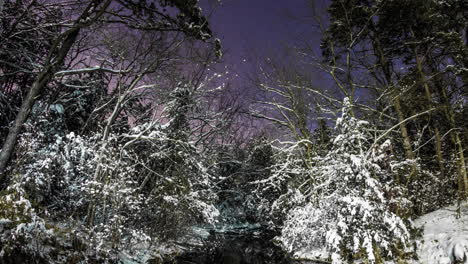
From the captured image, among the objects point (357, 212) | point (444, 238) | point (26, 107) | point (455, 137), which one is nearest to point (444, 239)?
point (444, 238)

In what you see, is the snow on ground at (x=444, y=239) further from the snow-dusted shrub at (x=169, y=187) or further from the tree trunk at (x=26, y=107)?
the tree trunk at (x=26, y=107)

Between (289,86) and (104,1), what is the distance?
994cm

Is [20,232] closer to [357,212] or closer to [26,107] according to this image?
[26,107]

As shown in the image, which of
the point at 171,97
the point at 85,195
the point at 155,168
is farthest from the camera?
the point at 171,97

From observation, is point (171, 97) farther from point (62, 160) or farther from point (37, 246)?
point (37, 246)

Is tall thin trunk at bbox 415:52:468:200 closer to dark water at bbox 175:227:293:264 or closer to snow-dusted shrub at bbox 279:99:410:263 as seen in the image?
snow-dusted shrub at bbox 279:99:410:263

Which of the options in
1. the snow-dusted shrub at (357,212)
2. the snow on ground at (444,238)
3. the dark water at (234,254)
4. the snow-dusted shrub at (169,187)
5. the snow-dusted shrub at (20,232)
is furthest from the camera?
the snow-dusted shrub at (169,187)

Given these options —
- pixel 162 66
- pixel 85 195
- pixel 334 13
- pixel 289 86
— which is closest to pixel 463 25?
pixel 334 13

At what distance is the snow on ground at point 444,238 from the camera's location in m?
6.12

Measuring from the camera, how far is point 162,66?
39.5 ft

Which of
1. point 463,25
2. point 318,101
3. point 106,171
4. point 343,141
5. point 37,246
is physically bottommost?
point 37,246

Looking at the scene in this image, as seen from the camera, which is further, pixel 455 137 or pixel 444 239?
pixel 455 137

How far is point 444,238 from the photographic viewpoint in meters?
7.17

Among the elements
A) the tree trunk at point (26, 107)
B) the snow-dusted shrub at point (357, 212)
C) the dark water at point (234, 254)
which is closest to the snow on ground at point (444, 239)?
the snow-dusted shrub at point (357, 212)
